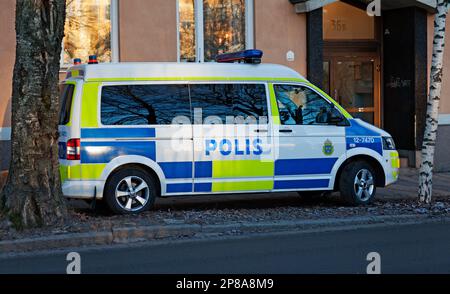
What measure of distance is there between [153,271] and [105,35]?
820 cm

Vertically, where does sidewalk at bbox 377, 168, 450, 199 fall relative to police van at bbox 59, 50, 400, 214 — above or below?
below

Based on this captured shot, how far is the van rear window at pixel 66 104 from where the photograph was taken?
423 inches

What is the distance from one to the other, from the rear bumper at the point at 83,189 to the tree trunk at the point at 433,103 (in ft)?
15.9

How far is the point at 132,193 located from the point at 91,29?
5201 mm

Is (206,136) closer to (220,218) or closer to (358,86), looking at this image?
(220,218)

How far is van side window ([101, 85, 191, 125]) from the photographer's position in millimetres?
10820

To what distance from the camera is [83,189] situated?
10594 mm

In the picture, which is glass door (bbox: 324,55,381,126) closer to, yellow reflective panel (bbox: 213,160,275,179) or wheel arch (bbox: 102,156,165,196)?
yellow reflective panel (bbox: 213,160,275,179)

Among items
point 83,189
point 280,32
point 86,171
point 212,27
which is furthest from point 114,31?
point 83,189

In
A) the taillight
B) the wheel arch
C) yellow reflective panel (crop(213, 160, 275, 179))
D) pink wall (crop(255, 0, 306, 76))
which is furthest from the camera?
pink wall (crop(255, 0, 306, 76))

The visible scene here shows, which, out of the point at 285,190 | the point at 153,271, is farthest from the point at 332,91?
the point at 153,271

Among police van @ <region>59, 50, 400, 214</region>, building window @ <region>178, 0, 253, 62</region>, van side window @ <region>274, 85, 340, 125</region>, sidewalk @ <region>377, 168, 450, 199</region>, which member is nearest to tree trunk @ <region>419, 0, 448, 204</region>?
police van @ <region>59, 50, 400, 214</region>

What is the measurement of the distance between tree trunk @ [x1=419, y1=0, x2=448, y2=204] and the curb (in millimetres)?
927

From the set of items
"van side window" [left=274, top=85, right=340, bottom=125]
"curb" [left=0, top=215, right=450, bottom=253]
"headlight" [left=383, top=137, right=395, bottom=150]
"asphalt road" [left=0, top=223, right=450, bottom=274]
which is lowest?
"asphalt road" [left=0, top=223, right=450, bottom=274]
